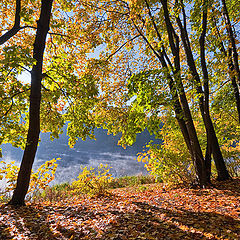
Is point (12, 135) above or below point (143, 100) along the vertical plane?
below

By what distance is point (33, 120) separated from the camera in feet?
14.2

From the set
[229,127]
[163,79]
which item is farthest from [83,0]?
[229,127]

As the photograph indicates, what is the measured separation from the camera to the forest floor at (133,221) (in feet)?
7.93

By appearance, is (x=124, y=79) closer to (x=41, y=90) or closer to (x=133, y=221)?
(x=41, y=90)

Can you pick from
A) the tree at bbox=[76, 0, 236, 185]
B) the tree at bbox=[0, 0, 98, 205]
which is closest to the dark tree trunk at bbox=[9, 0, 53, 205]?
the tree at bbox=[0, 0, 98, 205]

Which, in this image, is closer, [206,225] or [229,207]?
[206,225]

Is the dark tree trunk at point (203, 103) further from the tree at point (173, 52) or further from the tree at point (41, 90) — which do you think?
the tree at point (41, 90)

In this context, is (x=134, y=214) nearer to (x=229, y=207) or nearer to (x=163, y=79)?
(x=229, y=207)

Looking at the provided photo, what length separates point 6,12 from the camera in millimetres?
5863

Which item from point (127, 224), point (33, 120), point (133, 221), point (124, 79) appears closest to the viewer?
point (127, 224)

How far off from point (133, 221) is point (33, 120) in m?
3.55

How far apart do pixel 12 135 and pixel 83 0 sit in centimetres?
605

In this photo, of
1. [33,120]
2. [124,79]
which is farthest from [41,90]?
[124,79]

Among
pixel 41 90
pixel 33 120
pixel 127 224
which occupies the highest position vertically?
pixel 41 90
